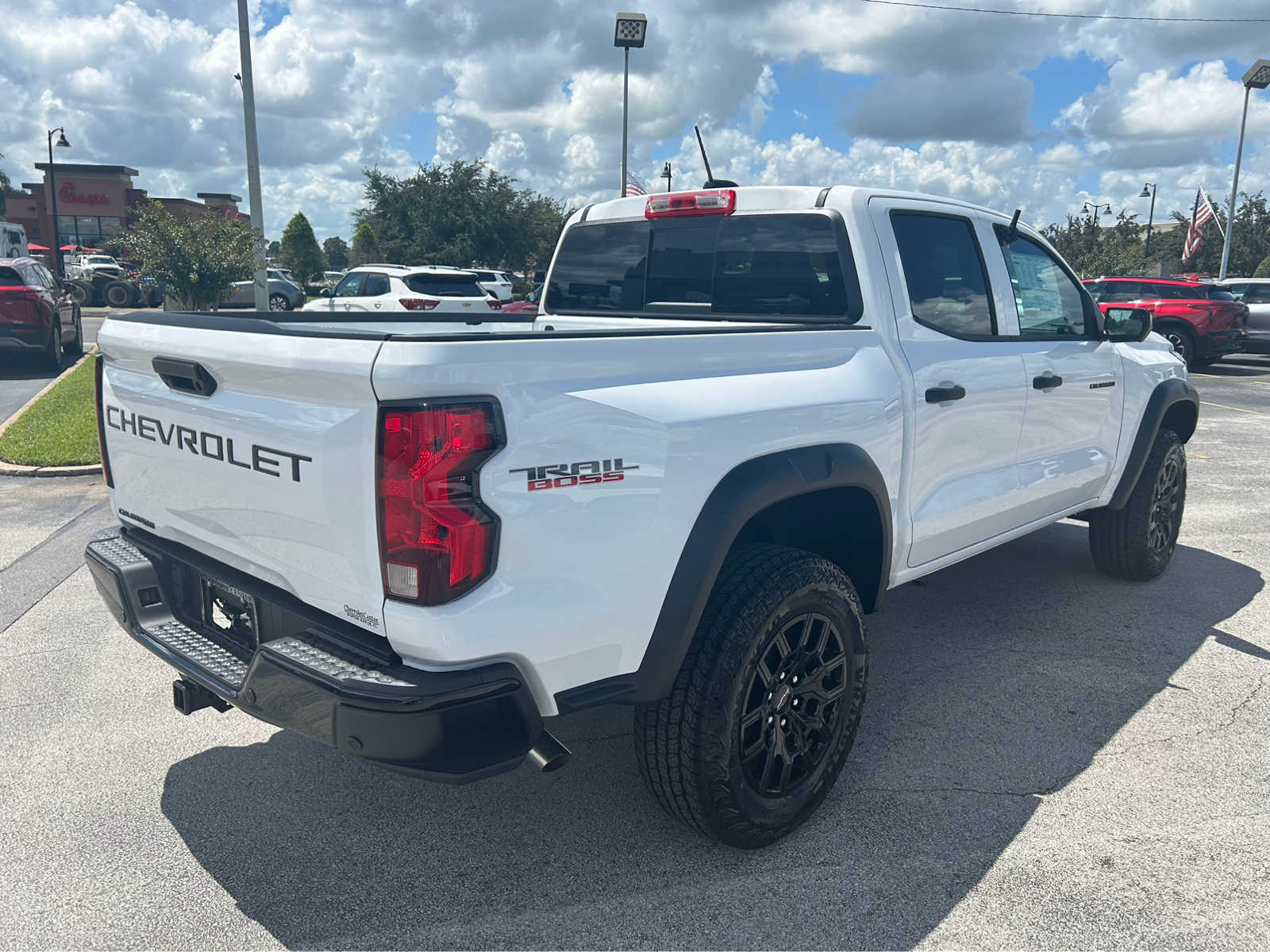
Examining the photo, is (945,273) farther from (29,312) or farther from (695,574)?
(29,312)

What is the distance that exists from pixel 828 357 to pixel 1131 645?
248cm

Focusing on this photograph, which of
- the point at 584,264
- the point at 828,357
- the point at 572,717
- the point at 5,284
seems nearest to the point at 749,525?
the point at 828,357

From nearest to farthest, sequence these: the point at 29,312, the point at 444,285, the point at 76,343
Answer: the point at 29,312 → the point at 76,343 → the point at 444,285

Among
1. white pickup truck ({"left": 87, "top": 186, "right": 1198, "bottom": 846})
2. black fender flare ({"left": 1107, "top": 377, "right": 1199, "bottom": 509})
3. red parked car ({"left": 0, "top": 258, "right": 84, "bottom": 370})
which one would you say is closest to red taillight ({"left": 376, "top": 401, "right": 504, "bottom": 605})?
white pickup truck ({"left": 87, "top": 186, "right": 1198, "bottom": 846})

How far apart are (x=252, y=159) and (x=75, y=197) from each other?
56.1 metres

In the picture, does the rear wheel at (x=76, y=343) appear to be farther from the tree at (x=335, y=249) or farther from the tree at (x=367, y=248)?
the tree at (x=335, y=249)

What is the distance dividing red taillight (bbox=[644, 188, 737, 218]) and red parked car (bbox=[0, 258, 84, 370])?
11890 millimetres

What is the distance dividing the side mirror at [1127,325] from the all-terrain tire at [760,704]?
8.31ft

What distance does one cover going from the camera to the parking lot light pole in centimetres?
1571

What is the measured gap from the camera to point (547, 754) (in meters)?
2.36

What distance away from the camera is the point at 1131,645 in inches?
179

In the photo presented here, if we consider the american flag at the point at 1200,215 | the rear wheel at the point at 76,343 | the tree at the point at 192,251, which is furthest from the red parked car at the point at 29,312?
the american flag at the point at 1200,215

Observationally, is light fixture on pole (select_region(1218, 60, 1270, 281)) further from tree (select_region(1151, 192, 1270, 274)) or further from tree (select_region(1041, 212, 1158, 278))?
tree (select_region(1151, 192, 1270, 274))

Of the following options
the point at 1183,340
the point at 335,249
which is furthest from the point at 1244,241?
the point at 335,249
